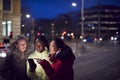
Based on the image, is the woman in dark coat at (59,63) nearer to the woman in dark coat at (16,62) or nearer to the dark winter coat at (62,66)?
the dark winter coat at (62,66)

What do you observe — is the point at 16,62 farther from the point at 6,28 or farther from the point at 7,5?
the point at 7,5

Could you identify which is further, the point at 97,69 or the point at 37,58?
the point at 97,69

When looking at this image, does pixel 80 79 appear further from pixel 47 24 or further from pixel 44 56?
pixel 47 24

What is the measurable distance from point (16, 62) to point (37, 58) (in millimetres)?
337

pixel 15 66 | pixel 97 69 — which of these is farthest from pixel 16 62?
pixel 97 69

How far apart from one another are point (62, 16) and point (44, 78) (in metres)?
126

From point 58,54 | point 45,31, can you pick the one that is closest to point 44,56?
point 58,54

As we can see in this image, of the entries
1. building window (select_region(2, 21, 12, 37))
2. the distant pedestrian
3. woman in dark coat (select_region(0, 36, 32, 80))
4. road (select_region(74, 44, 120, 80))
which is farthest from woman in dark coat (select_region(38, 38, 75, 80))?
building window (select_region(2, 21, 12, 37))

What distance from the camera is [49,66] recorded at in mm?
5676

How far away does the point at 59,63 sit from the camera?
5.87 metres

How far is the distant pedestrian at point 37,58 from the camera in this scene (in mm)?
5789

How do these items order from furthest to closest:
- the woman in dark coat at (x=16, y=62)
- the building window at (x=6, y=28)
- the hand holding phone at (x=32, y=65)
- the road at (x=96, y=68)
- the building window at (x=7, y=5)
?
the building window at (x=7, y=5) → the building window at (x=6, y=28) → the road at (x=96, y=68) → the woman in dark coat at (x=16, y=62) → the hand holding phone at (x=32, y=65)

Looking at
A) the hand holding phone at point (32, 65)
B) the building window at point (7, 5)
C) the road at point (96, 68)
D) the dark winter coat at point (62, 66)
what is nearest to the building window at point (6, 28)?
the building window at point (7, 5)

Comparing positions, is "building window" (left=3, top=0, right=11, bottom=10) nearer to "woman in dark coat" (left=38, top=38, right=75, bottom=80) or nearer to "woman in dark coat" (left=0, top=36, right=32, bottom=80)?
"woman in dark coat" (left=0, top=36, right=32, bottom=80)
